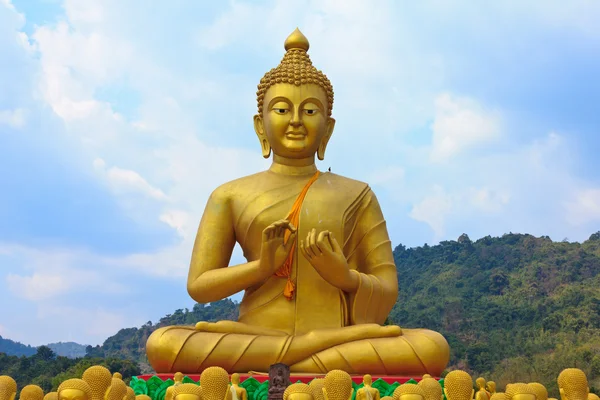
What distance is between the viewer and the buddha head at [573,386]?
6.26m

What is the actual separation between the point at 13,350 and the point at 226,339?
2607 inches

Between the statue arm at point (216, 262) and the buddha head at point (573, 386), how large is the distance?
3436 mm

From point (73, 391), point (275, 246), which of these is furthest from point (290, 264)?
point (73, 391)

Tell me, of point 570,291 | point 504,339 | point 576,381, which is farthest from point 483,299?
point 576,381

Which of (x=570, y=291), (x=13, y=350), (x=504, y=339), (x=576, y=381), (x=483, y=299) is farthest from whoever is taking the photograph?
(x=13, y=350)

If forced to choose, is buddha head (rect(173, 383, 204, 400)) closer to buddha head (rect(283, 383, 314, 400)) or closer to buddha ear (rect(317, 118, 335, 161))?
buddha head (rect(283, 383, 314, 400))

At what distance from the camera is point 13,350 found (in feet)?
231

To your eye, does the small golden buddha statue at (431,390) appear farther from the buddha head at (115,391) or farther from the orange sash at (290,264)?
the orange sash at (290,264)

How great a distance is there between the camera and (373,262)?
965 cm

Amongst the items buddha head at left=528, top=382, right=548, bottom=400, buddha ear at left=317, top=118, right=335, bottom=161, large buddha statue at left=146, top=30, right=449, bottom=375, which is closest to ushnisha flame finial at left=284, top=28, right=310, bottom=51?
large buddha statue at left=146, top=30, right=449, bottom=375

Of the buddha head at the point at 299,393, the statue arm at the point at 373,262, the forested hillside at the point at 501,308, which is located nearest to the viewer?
the buddha head at the point at 299,393

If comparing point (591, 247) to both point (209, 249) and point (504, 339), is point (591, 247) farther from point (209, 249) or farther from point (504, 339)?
point (209, 249)

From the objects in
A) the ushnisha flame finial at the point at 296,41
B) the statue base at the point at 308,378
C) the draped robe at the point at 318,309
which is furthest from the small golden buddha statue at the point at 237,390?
the ushnisha flame finial at the point at 296,41

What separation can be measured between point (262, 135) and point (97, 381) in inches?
191
